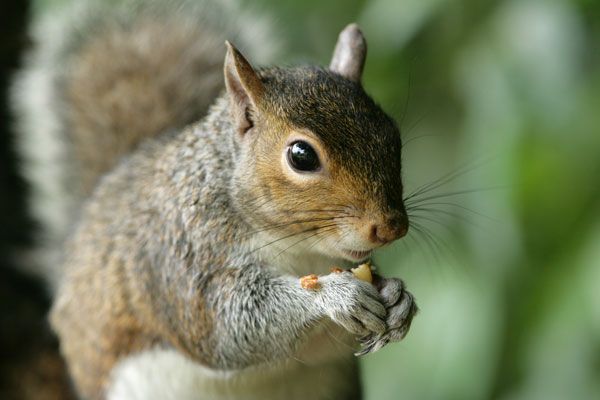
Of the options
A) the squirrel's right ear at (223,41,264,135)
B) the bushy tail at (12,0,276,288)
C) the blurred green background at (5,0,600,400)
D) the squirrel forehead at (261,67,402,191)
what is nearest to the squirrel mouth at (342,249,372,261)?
the squirrel forehead at (261,67,402,191)

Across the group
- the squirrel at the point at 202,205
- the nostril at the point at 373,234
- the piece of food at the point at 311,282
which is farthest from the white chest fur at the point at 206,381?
the nostril at the point at 373,234

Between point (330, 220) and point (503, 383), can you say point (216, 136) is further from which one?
point (503, 383)

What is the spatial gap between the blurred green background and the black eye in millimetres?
558

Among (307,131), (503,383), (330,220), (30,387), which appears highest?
(307,131)

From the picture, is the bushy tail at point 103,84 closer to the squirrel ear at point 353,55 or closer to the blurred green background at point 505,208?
→ the blurred green background at point 505,208

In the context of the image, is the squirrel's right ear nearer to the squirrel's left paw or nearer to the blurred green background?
the squirrel's left paw

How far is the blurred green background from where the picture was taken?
6.30ft

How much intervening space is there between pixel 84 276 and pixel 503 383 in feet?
3.17

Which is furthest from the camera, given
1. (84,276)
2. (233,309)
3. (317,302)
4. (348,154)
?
(84,276)

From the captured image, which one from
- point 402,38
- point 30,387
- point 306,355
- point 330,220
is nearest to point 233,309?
point 306,355

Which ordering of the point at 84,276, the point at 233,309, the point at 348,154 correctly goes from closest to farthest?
the point at 348,154
the point at 233,309
the point at 84,276

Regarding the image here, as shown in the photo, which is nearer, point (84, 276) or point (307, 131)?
point (307, 131)

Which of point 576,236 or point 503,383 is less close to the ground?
point 576,236

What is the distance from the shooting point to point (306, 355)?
5.18 ft
